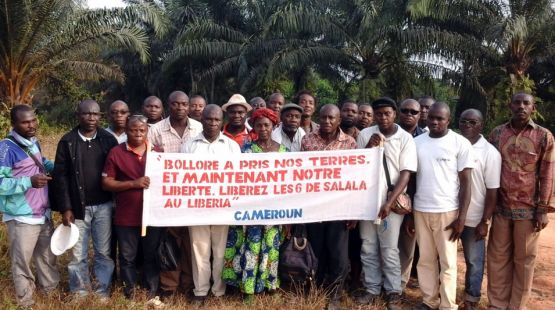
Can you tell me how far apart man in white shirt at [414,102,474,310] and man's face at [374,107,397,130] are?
28cm

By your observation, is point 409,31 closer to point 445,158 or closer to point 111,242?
point 445,158

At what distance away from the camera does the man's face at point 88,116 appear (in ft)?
13.3

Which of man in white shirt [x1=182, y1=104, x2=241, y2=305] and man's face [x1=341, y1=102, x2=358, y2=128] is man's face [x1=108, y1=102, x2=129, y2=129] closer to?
man in white shirt [x1=182, y1=104, x2=241, y2=305]

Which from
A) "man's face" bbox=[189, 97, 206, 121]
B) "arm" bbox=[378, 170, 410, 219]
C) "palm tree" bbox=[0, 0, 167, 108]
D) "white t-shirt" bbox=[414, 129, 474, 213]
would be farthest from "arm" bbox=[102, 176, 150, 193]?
"palm tree" bbox=[0, 0, 167, 108]

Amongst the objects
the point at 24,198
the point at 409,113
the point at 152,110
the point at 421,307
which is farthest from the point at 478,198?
the point at 24,198

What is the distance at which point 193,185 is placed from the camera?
4246 mm

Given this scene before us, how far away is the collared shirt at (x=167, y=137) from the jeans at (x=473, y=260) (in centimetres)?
258

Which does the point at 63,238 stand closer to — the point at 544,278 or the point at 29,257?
the point at 29,257

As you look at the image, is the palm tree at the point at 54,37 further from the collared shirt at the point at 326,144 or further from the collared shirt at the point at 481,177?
the collared shirt at the point at 481,177

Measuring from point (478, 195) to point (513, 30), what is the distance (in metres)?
7.24

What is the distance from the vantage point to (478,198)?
159 inches

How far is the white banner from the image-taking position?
4176 millimetres

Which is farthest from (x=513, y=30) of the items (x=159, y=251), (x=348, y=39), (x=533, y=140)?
(x=159, y=251)

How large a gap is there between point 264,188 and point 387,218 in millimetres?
1076
